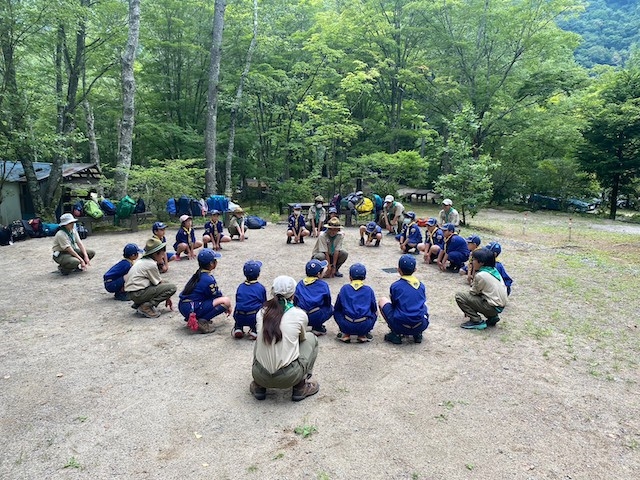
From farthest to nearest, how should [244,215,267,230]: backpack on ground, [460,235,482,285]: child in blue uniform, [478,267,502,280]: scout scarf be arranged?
[244,215,267,230]: backpack on ground
[460,235,482,285]: child in blue uniform
[478,267,502,280]: scout scarf

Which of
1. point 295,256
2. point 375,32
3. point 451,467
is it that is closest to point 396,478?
point 451,467

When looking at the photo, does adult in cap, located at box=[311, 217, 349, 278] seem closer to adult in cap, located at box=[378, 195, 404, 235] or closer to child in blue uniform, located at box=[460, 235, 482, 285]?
child in blue uniform, located at box=[460, 235, 482, 285]

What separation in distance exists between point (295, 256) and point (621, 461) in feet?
24.8

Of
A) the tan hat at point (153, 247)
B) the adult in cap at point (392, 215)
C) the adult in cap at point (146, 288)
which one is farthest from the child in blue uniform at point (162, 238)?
the adult in cap at point (392, 215)

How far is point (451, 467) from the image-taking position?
3.01 meters

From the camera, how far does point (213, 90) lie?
16578mm

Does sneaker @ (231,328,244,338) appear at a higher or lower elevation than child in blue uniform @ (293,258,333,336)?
lower

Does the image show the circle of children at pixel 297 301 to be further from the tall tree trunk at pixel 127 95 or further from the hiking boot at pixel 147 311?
the tall tree trunk at pixel 127 95

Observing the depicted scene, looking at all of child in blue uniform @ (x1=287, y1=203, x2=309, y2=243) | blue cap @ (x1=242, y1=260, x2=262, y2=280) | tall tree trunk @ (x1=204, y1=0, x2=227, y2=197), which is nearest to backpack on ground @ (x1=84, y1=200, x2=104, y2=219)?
tall tree trunk @ (x1=204, y1=0, x2=227, y2=197)

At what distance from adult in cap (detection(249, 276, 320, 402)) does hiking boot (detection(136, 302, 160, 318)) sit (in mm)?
2750

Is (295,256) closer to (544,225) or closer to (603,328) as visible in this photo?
(603,328)

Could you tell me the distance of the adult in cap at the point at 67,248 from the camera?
796 centimetres

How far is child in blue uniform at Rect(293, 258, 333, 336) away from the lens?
5.24 m

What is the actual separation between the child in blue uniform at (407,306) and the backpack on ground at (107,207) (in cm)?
1099
